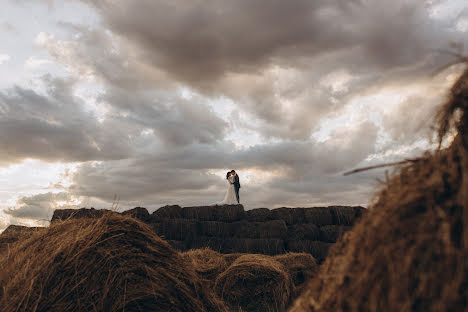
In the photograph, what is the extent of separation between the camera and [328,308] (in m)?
1.46

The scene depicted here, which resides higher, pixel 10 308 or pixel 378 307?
pixel 378 307

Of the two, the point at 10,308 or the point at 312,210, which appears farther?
the point at 312,210

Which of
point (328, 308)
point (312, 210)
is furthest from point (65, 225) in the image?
point (312, 210)

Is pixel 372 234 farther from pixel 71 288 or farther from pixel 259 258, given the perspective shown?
pixel 259 258

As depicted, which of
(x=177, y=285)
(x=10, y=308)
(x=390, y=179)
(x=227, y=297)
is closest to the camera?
(x=390, y=179)

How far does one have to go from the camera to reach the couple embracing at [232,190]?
15466 mm

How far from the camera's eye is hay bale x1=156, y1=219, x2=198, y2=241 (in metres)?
10.4

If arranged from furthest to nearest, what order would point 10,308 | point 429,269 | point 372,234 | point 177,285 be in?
point 177,285 < point 10,308 < point 372,234 < point 429,269

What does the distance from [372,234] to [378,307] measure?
10.9 inches

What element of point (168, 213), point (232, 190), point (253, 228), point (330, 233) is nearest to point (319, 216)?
point (330, 233)

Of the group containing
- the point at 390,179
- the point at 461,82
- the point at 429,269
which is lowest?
the point at 429,269

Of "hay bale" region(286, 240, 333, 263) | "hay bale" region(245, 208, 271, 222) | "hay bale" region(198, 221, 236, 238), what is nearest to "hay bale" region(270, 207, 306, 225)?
"hay bale" region(245, 208, 271, 222)

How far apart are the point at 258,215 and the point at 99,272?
319 inches

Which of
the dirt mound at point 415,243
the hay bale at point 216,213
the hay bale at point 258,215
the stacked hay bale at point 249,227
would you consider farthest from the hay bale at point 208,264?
the dirt mound at point 415,243
